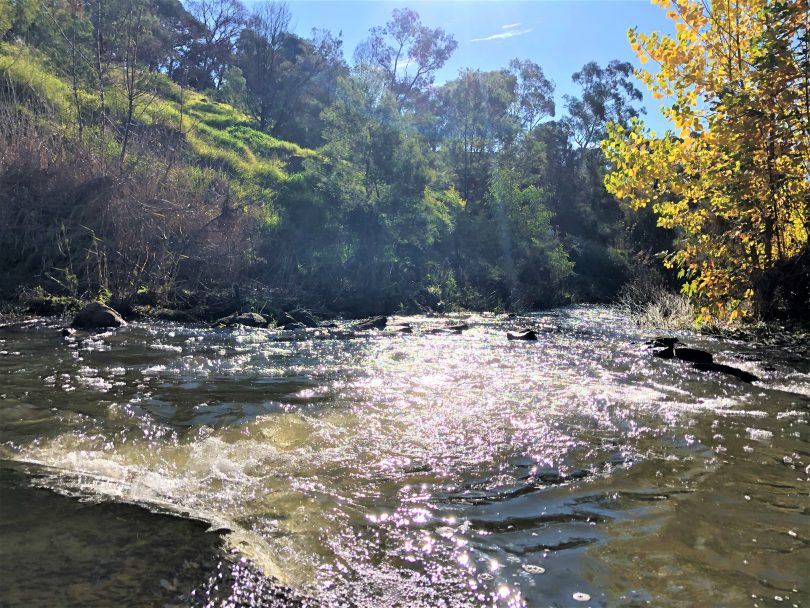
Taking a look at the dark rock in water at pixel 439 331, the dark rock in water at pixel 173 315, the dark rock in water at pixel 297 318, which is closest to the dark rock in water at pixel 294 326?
the dark rock in water at pixel 297 318

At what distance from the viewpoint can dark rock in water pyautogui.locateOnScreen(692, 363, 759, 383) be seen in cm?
767

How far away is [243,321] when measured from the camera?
1508 cm

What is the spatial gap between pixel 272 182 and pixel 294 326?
45.1 ft

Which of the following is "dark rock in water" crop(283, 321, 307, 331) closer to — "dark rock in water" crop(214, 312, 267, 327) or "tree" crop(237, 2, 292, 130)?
"dark rock in water" crop(214, 312, 267, 327)

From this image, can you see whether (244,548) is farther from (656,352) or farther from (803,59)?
(803,59)

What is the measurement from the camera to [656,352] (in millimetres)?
10375

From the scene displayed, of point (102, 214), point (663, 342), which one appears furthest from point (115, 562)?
point (102, 214)

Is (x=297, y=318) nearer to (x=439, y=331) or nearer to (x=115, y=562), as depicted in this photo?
(x=439, y=331)

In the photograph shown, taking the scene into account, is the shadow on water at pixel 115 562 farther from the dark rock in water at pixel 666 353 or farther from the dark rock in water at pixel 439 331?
the dark rock in water at pixel 439 331

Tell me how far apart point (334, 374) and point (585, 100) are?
5348 cm

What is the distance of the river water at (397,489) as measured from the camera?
7.68ft

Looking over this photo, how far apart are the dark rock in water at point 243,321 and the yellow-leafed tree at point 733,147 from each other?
9.61m

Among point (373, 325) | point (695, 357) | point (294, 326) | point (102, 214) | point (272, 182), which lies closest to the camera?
point (695, 357)

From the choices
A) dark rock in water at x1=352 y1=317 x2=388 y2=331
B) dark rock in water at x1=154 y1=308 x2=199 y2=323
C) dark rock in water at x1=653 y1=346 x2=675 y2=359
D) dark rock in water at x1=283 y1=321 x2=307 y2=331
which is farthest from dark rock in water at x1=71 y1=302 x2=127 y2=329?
dark rock in water at x1=653 y1=346 x2=675 y2=359
